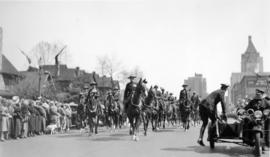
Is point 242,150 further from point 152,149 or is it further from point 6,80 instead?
point 6,80

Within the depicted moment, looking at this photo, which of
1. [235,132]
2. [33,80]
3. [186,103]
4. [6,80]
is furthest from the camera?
[6,80]

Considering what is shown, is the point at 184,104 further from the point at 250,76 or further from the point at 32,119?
the point at 250,76

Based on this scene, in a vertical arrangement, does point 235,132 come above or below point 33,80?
below

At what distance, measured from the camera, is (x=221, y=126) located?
13.1 metres

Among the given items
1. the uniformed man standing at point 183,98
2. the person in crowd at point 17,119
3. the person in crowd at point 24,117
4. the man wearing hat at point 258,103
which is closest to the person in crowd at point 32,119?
the person in crowd at point 24,117

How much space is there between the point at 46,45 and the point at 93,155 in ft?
148

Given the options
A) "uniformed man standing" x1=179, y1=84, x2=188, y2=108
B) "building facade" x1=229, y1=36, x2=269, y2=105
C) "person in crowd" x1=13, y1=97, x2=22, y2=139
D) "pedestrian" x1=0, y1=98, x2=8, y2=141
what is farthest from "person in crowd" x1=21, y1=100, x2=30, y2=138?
"building facade" x1=229, y1=36, x2=269, y2=105

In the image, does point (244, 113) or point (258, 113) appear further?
point (244, 113)

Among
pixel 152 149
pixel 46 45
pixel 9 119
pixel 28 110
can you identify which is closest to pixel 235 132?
pixel 152 149

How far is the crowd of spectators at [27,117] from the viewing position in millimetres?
18797

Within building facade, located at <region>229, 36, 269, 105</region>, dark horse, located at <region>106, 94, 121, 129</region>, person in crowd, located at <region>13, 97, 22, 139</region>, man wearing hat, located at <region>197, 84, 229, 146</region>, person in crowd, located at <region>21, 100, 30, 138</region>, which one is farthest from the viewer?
building facade, located at <region>229, 36, 269, 105</region>

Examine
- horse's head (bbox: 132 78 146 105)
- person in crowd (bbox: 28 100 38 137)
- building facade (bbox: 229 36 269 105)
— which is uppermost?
building facade (bbox: 229 36 269 105)

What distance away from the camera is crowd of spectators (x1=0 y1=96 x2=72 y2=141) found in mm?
18797

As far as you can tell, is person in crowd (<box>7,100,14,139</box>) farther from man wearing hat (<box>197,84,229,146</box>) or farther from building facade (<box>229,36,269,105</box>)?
building facade (<box>229,36,269,105</box>)
